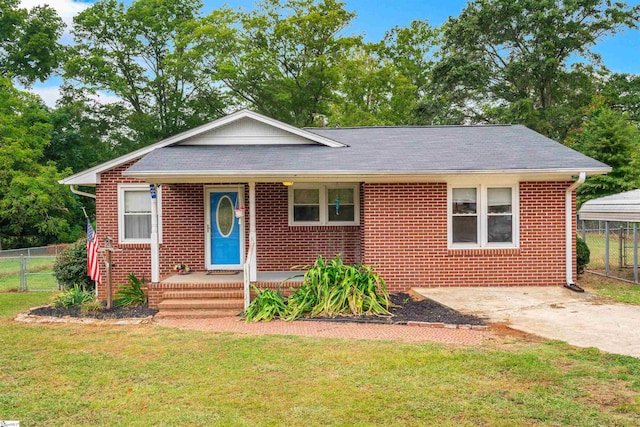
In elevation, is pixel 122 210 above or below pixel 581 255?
above

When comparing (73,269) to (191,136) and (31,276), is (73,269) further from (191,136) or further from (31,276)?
(31,276)

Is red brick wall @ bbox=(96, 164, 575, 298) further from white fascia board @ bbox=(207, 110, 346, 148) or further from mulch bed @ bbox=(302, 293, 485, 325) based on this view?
white fascia board @ bbox=(207, 110, 346, 148)

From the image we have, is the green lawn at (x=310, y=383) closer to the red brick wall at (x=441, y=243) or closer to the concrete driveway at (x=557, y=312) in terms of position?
the concrete driveway at (x=557, y=312)

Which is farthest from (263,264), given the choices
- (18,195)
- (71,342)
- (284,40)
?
(284,40)

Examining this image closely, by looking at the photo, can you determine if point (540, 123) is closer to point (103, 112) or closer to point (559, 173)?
point (559, 173)

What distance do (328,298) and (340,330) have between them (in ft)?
3.93

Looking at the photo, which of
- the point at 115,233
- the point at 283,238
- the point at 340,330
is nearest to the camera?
the point at 340,330

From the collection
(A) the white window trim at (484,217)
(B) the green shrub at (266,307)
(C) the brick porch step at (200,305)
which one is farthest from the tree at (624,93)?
(C) the brick porch step at (200,305)

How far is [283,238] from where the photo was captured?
38.4ft

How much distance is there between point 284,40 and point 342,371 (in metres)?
28.6

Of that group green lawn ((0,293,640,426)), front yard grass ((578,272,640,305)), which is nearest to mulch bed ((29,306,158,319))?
green lawn ((0,293,640,426))

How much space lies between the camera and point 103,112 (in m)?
34.1

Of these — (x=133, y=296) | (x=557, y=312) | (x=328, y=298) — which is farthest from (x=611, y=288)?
(x=133, y=296)

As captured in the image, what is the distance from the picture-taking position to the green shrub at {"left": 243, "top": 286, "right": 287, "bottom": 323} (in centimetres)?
860
